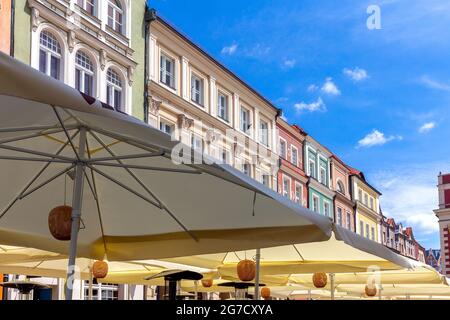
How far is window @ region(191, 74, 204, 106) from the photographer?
2820 centimetres

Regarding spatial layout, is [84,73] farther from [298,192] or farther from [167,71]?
[298,192]

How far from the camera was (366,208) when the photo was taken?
5253 centimetres

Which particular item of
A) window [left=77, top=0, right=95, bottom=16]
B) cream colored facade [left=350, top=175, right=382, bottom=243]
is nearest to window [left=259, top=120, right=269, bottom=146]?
window [left=77, top=0, right=95, bottom=16]

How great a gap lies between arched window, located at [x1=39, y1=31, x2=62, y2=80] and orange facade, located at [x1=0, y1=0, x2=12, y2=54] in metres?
1.41

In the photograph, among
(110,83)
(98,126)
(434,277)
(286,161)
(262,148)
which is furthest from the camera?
(286,161)

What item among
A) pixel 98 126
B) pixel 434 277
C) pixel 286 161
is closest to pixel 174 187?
pixel 98 126

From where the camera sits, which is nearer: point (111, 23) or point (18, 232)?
point (18, 232)

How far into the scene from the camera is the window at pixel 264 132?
3475 cm

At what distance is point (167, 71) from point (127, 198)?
19240mm

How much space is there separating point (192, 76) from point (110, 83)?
5929 mm

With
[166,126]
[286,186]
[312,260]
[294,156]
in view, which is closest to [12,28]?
[166,126]

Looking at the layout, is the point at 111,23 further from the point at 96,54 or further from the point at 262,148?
the point at 262,148

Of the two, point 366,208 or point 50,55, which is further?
point 366,208
